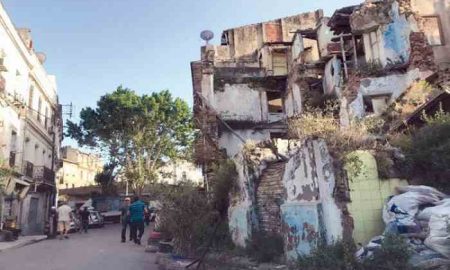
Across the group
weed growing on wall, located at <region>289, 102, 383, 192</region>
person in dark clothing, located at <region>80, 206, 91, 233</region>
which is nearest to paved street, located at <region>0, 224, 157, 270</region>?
weed growing on wall, located at <region>289, 102, 383, 192</region>

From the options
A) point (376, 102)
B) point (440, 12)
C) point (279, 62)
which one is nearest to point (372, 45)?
point (376, 102)

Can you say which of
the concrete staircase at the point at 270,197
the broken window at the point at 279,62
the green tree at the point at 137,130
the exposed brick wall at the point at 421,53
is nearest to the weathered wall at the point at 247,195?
the concrete staircase at the point at 270,197

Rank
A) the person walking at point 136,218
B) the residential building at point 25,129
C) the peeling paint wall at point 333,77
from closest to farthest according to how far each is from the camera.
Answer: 1. the person walking at point 136,218
2. the peeling paint wall at point 333,77
3. the residential building at point 25,129

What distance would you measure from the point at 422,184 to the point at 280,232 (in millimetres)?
3116

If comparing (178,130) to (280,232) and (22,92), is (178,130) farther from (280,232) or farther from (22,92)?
(280,232)

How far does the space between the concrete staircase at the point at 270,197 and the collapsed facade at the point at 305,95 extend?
25 millimetres

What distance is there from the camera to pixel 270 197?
30.1ft

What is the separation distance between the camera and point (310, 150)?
7.11 metres

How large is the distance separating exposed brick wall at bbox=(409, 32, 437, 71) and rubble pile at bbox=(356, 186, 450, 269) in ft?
35.4

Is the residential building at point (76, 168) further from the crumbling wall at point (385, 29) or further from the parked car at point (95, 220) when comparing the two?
the crumbling wall at point (385, 29)

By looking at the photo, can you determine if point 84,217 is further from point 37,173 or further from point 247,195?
point 247,195

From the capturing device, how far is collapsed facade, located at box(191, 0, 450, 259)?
6.59 meters

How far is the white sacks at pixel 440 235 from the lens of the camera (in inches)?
189

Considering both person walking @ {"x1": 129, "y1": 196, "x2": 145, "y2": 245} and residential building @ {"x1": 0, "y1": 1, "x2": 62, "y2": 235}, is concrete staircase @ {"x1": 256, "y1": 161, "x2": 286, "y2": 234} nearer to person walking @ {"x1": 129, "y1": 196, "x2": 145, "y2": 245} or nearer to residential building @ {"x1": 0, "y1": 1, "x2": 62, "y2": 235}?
person walking @ {"x1": 129, "y1": 196, "x2": 145, "y2": 245}
